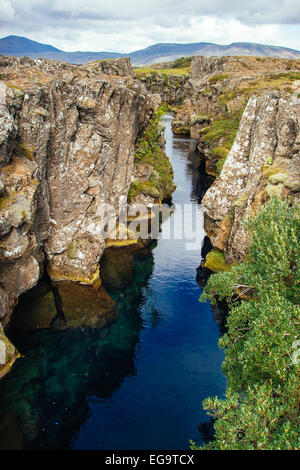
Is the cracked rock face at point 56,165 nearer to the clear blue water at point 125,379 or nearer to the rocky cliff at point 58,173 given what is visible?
the rocky cliff at point 58,173

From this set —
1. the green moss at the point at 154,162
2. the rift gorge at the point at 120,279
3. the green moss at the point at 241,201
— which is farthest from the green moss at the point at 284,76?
the green moss at the point at 241,201

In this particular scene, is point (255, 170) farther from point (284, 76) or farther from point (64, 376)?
point (284, 76)

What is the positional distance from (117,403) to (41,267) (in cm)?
2093

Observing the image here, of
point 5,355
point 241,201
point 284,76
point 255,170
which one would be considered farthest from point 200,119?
point 5,355

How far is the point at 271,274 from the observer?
70.5 feet

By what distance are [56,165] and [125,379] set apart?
958 inches

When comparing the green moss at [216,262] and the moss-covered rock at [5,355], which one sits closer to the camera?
the moss-covered rock at [5,355]

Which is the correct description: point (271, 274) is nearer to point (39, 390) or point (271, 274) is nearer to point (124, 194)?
point (39, 390)

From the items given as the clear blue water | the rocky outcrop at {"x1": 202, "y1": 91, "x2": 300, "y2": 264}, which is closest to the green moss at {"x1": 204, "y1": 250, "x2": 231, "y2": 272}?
the rocky outcrop at {"x1": 202, "y1": 91, "x2": 300, "y2": 264}

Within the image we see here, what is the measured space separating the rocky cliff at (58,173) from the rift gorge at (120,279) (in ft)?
0.54

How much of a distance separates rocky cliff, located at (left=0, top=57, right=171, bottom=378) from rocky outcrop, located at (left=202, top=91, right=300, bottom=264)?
16.2 metres

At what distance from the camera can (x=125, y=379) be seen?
30.0m

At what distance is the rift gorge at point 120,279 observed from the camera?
24.2m

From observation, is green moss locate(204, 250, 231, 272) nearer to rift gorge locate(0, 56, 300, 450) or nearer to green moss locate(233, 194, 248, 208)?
rift gorge locate(0, 56, 300, 450)
